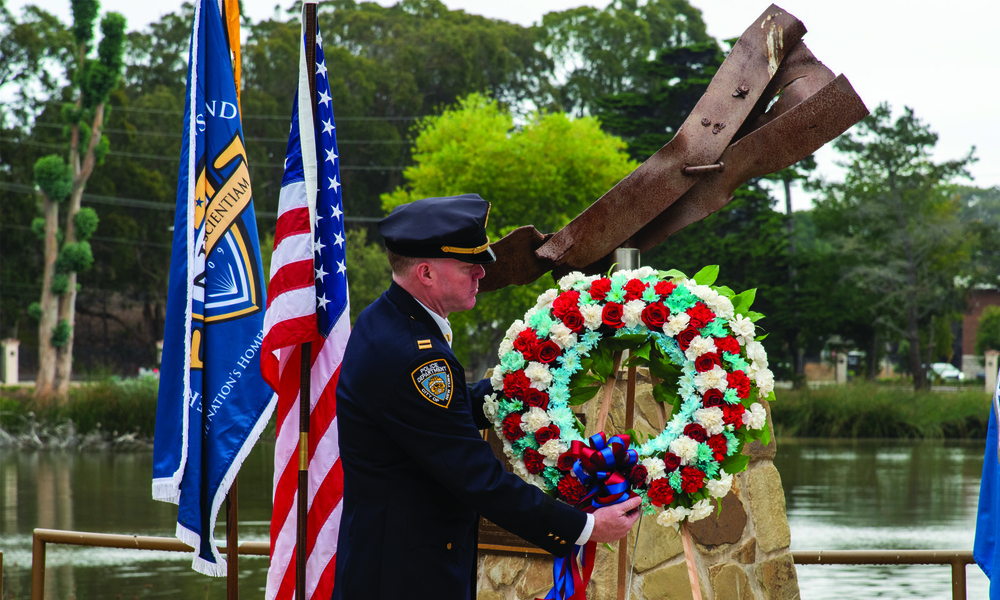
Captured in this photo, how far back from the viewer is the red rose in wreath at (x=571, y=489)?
338cm

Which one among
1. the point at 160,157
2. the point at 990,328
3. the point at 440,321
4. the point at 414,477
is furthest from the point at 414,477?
the point at 990,328

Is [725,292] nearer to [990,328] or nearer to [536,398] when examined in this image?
[536,398]

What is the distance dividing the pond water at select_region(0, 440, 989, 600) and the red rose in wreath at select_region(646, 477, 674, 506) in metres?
3.12

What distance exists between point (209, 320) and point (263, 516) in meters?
10.4

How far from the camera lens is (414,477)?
3035mm

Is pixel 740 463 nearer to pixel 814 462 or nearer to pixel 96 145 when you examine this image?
pixel 814 462

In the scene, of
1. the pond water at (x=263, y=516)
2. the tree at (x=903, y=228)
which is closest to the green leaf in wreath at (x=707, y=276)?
the pond water at (x=263, y=516)

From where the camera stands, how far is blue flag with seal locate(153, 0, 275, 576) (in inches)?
173

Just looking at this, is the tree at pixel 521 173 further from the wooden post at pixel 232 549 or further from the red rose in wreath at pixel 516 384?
the red rose in wreath at pixel 516 384

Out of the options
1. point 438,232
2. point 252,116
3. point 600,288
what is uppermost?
point 252,116

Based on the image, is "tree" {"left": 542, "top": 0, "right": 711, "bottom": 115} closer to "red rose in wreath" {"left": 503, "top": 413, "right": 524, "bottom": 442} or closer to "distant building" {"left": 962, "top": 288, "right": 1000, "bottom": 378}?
"distant building" {"left": 962, "top": 288, "right": 1000, "bottom": 378}

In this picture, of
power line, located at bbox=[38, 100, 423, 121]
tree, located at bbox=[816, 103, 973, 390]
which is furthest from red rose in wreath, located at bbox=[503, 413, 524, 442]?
power line, located at bbox=[38, 100, 423, 121]

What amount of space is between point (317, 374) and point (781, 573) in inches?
108

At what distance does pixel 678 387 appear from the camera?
12.1 ft
